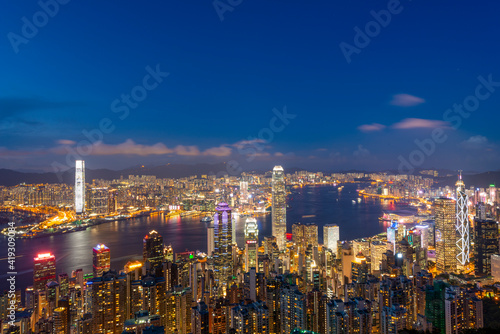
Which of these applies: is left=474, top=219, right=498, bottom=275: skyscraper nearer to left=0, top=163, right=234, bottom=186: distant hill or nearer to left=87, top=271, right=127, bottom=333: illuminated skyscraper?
left=87, top=271, right=127, bottom=333: illuminated skyscraper

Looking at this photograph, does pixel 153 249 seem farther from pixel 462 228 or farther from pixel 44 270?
pixel 462 228

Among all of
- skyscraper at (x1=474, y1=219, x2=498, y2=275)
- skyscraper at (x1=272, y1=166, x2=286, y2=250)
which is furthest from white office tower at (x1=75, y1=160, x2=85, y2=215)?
skyscraper at (x1=474, y1=219, x2=498, y2=275)

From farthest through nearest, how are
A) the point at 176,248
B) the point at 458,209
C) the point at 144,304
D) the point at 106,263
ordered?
the point at 458,209
the point at 176,248
the point at 106,263
the point at 144,304

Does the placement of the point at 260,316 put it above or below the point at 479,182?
below

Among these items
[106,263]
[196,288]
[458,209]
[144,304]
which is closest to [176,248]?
[106,263]

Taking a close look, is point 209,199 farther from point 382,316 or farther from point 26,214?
point 382,316

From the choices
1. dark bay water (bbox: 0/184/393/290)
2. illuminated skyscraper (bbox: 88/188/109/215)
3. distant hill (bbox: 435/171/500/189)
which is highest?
distant hill (bbox: 435/171/500/189)
